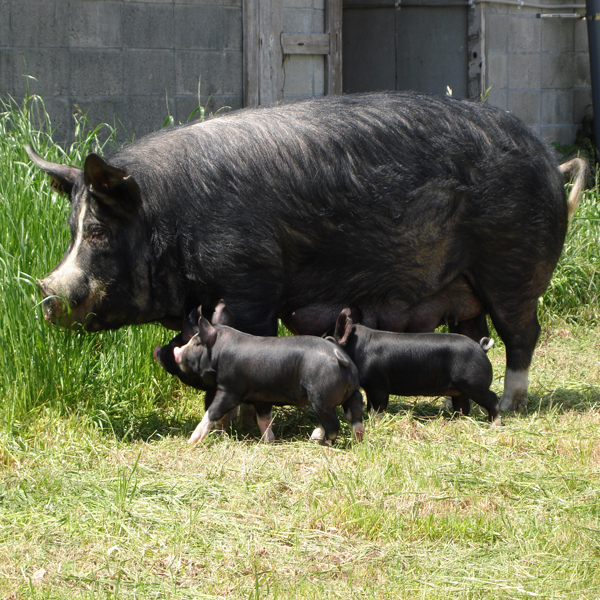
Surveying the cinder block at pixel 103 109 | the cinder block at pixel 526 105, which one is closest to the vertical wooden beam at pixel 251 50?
the cinder block at pixel 103 109

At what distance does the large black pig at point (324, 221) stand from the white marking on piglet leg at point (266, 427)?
0.44 metres

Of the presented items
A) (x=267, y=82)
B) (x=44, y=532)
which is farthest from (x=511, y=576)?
(x=267, y=82)

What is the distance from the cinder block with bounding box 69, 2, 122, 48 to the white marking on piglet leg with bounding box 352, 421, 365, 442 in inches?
176

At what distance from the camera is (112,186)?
4.21m

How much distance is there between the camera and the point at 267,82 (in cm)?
795

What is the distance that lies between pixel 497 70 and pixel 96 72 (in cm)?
409

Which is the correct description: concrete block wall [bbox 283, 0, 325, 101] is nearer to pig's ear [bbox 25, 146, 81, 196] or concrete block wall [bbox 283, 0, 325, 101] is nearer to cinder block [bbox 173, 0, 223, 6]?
cinder block [bbox 173, 0, 223, 6]

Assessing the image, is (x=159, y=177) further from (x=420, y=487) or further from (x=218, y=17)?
(x=218, y=17)

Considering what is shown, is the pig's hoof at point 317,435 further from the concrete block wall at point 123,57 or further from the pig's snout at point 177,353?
the concrete block wall at point 123,57

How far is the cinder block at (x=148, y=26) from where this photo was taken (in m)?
7.40

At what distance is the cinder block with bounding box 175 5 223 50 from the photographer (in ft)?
25.0

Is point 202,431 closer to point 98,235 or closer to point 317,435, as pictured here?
point 317,435

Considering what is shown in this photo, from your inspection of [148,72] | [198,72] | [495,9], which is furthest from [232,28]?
[495,9]

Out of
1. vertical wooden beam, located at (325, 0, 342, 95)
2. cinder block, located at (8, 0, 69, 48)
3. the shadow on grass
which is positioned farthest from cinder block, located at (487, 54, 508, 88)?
the shadow on grass
